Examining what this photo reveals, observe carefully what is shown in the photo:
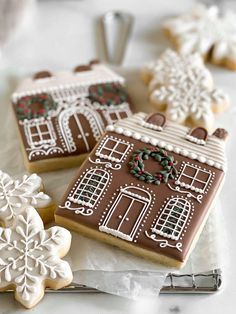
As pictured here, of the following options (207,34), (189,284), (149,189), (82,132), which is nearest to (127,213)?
(149,189)

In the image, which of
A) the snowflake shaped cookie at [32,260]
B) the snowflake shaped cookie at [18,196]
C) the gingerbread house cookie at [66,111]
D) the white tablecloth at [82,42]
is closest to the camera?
the snowflake shaped cookie at [32,260]

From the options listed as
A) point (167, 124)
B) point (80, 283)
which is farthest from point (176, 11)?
point (80, 283)

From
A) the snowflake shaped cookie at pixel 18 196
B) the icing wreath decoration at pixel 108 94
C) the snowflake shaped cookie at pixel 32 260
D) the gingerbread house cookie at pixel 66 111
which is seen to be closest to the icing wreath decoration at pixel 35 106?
the gingerbread house cookie at pixel 66 111

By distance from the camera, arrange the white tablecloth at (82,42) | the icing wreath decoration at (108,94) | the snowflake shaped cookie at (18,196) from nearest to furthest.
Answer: the snowflake shaped cookie at (18,196) < the icing wreath decoration at (108,94) < the white tablecloth at (82,42)

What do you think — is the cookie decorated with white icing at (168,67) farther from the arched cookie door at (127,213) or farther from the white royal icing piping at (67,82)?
the arched cookie door at (127,213)

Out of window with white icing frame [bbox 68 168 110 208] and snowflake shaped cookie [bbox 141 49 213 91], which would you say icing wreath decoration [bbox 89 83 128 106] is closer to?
snowflake shaped cookie [bbox 141 49 213 91]

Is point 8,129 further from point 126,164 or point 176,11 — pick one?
point 176,11
